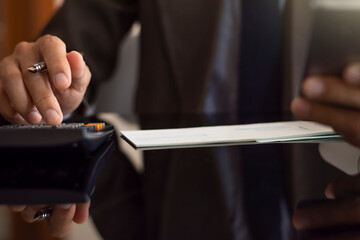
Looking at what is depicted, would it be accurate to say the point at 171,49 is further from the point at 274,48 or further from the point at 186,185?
the point at 186,185

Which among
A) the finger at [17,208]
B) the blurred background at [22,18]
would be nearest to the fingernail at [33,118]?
the finger at [17,208]

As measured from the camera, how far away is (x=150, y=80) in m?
0.97

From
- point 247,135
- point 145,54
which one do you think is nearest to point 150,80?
point 145,54

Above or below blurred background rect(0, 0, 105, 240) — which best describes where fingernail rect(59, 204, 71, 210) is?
below

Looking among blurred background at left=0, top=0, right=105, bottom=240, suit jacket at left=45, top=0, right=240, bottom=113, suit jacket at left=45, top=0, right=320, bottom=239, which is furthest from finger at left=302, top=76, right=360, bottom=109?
blurred background at left=0, top=0, right=105, bottom=240

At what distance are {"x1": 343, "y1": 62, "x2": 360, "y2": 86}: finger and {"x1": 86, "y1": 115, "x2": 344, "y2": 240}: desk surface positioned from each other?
0.09 meters

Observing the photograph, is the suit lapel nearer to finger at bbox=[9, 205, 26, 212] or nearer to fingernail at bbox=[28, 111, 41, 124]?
fingernail at bbox=[28, 111, 41, 124]

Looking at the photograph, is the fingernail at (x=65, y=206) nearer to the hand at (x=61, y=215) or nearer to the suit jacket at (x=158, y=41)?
the hand at (x=61, y=215)

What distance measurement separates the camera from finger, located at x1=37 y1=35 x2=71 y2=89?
14.5 inches

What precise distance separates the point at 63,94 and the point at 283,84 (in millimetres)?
623

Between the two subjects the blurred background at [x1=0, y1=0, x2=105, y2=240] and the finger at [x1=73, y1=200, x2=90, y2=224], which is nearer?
the finger at [x1=73, y1=200, x2=90, y2=224]

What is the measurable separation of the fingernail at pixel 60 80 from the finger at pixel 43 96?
16 millimetres

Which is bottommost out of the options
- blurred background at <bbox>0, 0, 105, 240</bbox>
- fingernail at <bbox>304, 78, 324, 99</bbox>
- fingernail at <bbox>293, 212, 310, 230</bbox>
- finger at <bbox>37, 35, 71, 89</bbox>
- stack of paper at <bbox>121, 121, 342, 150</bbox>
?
stack of paper at <bbox>121, 121, 342, 150</bbox>

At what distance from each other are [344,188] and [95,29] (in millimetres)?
797
